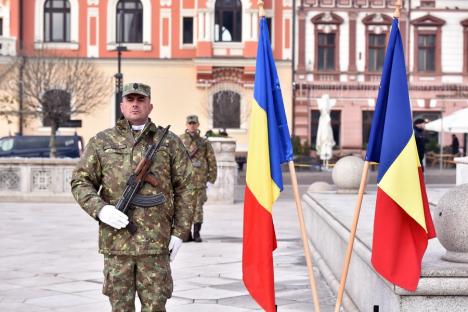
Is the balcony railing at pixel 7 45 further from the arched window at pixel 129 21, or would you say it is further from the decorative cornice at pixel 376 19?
the decorative cornice at pixel 376 19

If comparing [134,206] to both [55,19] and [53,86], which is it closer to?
[53,86]

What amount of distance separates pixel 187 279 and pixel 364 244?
10.7ft

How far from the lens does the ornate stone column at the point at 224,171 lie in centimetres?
2417

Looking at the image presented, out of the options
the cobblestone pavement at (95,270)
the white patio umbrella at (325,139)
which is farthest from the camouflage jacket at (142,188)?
the white patio umbrella at (325,139)

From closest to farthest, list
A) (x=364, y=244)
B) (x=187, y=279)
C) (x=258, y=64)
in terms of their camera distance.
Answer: (x=258, y=64) → (x=364, y=244) → (x=187, y=279)

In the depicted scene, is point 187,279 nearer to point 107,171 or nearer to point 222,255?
point 222,255

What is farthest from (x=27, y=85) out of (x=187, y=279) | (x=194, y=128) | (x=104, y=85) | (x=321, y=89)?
(x=187, y=279)

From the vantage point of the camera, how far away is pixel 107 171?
6.68m

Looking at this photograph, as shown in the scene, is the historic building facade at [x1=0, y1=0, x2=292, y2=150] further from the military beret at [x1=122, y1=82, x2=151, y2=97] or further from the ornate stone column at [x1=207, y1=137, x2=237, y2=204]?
the military beret at [x1=122, y1=82, x2=151, y2=97]

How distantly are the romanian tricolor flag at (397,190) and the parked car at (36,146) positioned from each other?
95.8ft

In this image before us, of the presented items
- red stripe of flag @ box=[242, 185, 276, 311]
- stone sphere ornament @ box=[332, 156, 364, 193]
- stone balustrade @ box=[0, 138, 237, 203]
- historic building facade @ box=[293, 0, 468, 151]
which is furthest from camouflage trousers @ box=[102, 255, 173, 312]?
historic building facade @ box=[293, 0, 468, 151]

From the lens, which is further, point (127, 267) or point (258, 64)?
point (258, 64)

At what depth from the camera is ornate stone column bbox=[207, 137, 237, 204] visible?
79.3 feet

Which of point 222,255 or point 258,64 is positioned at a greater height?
point 258,64
